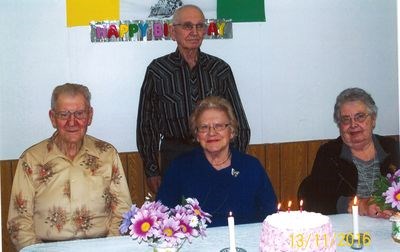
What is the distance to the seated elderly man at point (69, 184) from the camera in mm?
2812

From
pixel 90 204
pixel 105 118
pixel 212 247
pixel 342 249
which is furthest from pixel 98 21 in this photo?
pixel 342 249

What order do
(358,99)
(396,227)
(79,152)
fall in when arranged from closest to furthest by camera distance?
(396,227)
(79,152)
(358,99)

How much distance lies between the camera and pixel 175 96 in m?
3.68

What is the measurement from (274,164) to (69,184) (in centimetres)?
193

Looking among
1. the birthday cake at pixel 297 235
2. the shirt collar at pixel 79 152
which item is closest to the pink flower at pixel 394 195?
the birthday cake at pixel 297 235

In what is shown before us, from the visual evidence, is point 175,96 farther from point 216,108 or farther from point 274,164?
point 274,164

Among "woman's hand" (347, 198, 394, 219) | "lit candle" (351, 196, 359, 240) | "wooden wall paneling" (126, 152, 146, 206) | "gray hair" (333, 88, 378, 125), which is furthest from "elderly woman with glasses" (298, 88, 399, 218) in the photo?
"wooden wall paneling" (126, 152, 146, 206)

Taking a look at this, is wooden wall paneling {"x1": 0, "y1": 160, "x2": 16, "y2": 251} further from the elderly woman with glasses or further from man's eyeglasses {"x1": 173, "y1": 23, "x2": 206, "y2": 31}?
the elderly woman with glasses

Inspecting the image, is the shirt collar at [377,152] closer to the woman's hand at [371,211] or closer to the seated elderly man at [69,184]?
the woman's hand at [371,211]

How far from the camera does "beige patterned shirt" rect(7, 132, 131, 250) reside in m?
2.80

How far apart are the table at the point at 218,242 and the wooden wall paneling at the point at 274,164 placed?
186cm

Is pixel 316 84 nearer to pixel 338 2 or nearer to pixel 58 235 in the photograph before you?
pixel 338 2

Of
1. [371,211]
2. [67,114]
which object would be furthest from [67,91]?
[371,211]

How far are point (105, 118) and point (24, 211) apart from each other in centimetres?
136
